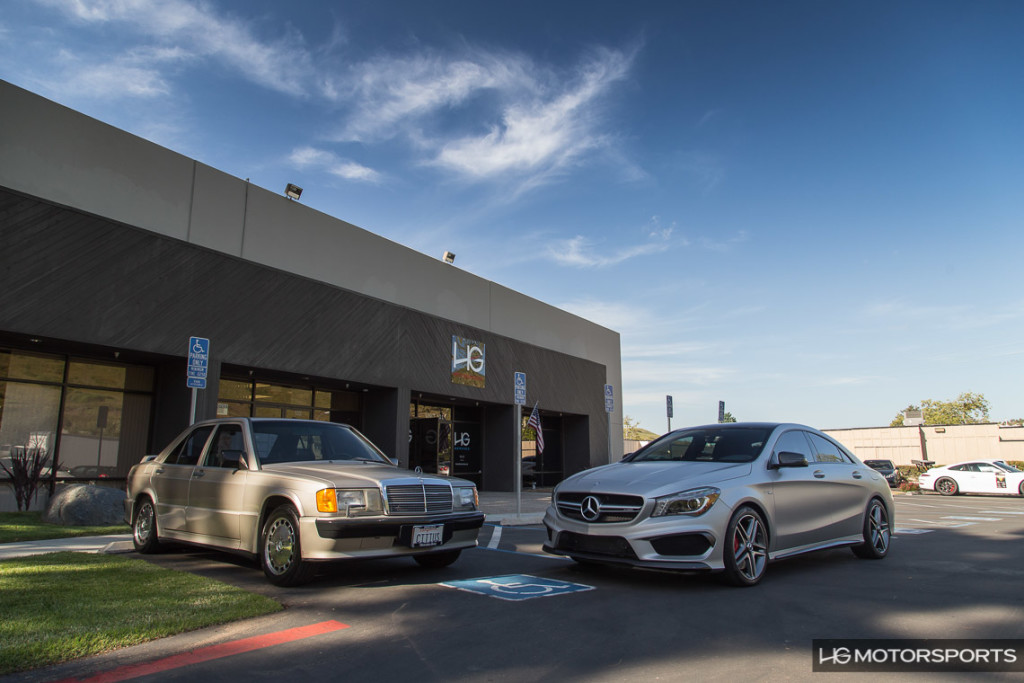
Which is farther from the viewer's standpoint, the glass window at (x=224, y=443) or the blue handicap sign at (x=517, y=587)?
the glass window at (x=224, y=443)

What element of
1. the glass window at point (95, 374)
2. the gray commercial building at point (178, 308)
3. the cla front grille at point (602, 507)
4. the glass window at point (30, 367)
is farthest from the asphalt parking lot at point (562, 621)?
the glass window at point (95, 374)

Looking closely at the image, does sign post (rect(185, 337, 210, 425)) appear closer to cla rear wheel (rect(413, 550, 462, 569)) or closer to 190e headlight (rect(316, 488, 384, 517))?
cla rear wheel (rect(413, 550, 462, 569))

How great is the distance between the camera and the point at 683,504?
575 centimetres

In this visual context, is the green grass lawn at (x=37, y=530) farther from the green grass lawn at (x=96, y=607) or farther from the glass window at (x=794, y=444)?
the glass window at (x=794, y=444)

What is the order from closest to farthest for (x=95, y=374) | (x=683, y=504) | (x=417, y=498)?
(x=683, y=504)
(x=417, y=498)
(x=95, y=374)

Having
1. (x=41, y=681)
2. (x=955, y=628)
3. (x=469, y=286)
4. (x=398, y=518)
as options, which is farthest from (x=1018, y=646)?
(x=469, y=286)

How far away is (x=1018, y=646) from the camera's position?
4258mm

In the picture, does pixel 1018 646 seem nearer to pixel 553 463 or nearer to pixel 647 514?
pixel 647 514

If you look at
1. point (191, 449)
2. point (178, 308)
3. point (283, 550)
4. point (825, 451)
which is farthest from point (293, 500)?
point (178, 308)

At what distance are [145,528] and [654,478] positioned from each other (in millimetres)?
6040

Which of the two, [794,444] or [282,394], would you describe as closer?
[794,444]

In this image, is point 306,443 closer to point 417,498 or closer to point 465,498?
point 417,498

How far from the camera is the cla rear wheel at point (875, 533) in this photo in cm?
786

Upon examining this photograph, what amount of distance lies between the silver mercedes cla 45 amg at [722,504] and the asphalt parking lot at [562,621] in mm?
322
